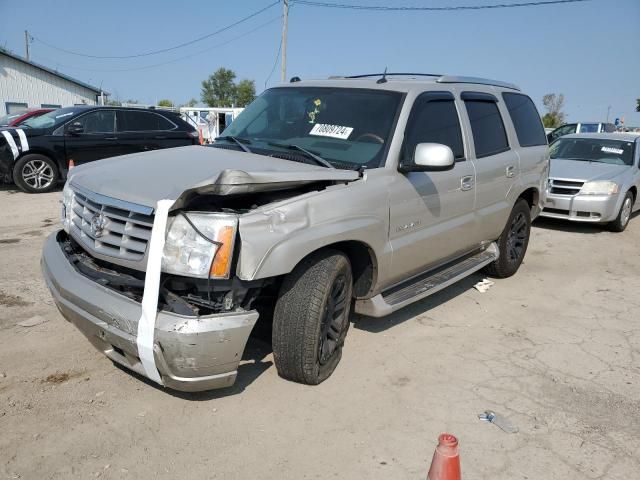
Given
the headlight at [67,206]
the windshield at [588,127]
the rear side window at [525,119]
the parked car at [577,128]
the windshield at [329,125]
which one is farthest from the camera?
the windshield at [588,127]

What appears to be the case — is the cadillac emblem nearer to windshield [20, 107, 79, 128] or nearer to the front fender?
the front fender

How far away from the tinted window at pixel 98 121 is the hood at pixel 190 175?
24.8 feet

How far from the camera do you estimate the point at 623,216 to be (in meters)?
8.84

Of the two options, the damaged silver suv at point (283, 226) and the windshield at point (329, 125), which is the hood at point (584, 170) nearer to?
the damaged silver suv at point (283, 226)

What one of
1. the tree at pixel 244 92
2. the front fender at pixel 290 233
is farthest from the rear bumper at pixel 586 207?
the tree at pixel 244 92

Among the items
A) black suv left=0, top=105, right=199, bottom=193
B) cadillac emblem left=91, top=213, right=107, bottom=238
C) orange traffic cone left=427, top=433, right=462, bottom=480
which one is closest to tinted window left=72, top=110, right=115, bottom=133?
black suv left=0, top=105, right=199, bottom=193

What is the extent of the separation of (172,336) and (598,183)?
26.1ft

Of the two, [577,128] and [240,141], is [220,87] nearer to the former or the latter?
[577,128]

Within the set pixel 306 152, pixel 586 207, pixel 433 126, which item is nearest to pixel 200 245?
pixel 306 152

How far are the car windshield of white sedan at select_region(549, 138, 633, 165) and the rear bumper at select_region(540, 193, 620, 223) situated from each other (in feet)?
4.40

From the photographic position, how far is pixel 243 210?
2848 millimetres

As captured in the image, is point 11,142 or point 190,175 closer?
point 190,175

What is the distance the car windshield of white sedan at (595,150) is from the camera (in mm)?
9477

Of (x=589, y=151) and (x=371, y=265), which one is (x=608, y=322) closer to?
(x=371, y=265)
